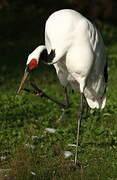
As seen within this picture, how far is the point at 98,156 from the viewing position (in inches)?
287

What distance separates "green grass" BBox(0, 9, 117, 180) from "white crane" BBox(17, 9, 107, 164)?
1.50 ft

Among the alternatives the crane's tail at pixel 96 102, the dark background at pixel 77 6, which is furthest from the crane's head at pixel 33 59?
the dark background at pixel 77 6

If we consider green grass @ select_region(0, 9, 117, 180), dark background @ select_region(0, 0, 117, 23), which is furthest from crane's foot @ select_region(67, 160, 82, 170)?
dark background @ select_region(0, 0, 117, 23)

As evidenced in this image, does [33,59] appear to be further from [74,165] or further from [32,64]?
[74,165]

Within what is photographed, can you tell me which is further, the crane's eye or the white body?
the white body

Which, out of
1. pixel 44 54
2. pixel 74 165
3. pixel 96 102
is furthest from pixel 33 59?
pixel 96 102

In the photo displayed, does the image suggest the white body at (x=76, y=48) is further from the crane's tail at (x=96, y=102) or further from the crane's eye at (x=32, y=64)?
the crane's tail at (x=96, y=102)

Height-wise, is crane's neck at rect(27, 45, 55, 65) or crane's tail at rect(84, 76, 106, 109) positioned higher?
crane's neck at rect(27, 45, 55, 65)

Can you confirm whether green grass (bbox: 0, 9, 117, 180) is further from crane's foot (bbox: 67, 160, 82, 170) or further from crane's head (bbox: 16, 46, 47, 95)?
crane's head (bbox: 16, 46, 47, 95)

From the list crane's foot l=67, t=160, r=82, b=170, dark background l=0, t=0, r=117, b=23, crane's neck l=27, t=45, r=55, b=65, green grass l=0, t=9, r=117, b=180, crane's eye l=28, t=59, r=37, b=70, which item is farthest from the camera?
dark background l=0, t=0, r=117, b=23

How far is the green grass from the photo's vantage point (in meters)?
6.48

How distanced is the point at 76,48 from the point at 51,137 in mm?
1406

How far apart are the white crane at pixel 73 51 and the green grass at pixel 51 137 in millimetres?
457

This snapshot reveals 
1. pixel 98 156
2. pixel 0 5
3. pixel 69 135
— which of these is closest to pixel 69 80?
pixel 69 135
